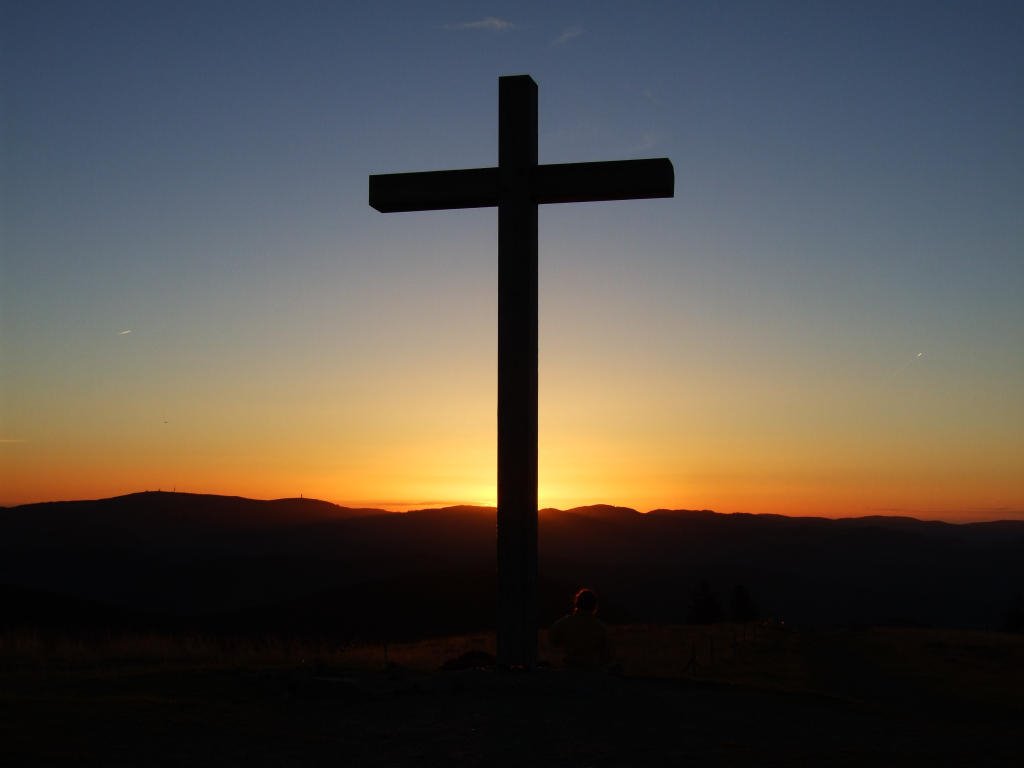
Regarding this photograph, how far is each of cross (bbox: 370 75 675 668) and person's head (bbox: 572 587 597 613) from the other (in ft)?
1.43

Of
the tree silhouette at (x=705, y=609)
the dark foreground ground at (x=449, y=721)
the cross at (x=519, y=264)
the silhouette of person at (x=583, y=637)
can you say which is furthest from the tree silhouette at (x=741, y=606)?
the cross at (x=519, y=264)

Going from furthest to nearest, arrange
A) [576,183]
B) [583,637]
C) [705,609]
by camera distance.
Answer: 1. [705,609]
2. [576,183]
3. [583,637]

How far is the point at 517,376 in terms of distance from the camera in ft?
33.9

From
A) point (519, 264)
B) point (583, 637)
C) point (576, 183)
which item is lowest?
point (583, 637)

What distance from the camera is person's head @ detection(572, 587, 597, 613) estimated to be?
10.1 metres

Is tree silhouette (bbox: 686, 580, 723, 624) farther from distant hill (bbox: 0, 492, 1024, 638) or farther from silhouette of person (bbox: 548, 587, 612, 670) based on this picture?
silhouette of person (bbox: 548, 587, 612, 670)

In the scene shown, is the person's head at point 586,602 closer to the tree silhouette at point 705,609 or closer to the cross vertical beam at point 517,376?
the cross vertical beam at point 517,376

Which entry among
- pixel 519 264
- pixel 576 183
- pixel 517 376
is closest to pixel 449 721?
pixel 517 376

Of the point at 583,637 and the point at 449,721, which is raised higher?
the point at 583,637

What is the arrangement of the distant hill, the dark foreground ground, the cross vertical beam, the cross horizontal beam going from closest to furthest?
the dark foreground ground, the cross vertical beam, the cross horizontal beam, the distant hill

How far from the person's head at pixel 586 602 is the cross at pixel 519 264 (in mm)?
436

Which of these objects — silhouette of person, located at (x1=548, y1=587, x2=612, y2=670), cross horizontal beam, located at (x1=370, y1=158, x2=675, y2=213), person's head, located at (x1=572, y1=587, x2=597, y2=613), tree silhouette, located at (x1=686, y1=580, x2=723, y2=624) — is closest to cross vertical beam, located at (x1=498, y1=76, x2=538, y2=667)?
cross horizontal beam, located at (x1=370, y1=158, x2=675, y2=213)

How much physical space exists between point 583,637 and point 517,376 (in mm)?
2596

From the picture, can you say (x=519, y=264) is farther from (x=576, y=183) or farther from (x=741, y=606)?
(x=741, y=606)
